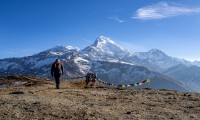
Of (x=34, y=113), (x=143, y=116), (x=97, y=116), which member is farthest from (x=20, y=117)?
(x=143, y=116)

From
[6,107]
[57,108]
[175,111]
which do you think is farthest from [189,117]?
[6,107]

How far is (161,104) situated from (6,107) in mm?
8955

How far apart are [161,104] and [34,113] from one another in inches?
316

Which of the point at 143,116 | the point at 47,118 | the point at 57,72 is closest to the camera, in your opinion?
the point at 47,118

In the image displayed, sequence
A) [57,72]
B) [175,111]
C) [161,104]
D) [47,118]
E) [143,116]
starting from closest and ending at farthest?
[47,118] → [143,116] → [175,111] → [161,104] → [57,72]

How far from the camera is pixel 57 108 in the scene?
1689cm

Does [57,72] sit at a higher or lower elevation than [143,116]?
higher

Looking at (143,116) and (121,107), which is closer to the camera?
(143,116)

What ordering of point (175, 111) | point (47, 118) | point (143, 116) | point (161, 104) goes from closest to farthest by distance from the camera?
point (47, 118), point (143, 116), point (175, 111), point (161, 104)

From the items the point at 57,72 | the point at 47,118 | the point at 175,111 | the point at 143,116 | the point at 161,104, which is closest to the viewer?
the point at 47,118

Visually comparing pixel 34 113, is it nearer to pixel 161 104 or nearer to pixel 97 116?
pixel 97 116

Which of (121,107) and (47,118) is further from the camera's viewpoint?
(121,107)

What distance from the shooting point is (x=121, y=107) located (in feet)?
60.1

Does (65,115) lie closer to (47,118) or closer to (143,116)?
(47,118)
